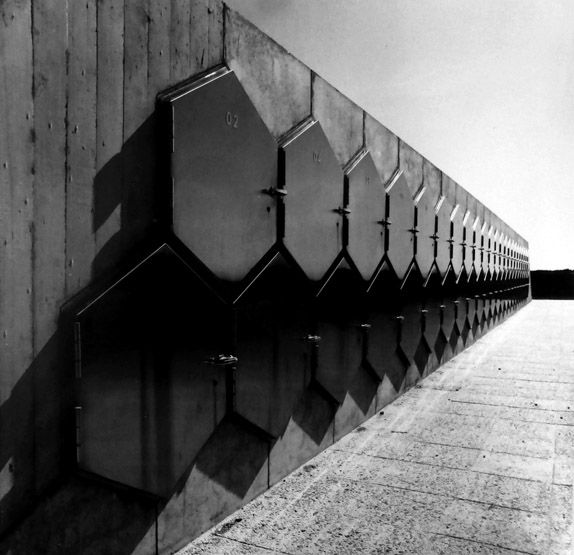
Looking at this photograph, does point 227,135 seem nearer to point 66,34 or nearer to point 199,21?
point 199,21

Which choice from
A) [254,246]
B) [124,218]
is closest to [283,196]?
[254,246]

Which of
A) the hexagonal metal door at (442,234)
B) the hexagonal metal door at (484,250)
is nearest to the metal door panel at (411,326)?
the hexagonal metal door at (442,234)

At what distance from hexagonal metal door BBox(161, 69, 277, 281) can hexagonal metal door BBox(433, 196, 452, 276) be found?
16.6ft

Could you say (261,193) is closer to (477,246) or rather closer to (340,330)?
(340,330)

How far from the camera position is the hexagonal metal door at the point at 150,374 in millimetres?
2400

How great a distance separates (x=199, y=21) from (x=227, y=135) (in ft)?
2.04

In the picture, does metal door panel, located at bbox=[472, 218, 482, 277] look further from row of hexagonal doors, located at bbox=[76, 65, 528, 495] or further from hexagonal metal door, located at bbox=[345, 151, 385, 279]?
hexagonal metal door, located at bbox=[345, 151, 385, 279]

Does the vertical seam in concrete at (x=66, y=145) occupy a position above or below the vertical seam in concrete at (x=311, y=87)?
below

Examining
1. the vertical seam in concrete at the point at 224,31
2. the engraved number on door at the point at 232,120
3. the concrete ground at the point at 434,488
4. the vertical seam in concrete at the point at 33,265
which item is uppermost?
the vertical seam in concrete at the point at 224,31

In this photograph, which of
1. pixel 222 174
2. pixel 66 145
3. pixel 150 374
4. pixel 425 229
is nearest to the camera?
pixel 66 145

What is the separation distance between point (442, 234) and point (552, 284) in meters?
21.6

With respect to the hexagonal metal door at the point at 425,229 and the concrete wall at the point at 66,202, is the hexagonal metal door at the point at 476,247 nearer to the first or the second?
the hexagonal metal door at the point at 425,229

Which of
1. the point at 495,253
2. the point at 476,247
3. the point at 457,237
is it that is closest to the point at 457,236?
the point at 457,237

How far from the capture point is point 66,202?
228 cm
